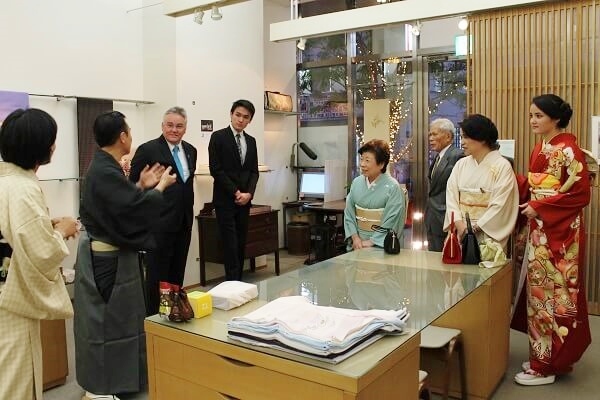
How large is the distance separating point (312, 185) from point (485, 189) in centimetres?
409

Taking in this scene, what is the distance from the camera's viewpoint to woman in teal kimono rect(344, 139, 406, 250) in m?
3.48

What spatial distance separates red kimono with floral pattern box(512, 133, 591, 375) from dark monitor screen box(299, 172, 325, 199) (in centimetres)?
412

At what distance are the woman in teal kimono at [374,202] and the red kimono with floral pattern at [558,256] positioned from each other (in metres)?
0.81

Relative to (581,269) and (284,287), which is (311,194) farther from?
(284,287)

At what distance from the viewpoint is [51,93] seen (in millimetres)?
4672

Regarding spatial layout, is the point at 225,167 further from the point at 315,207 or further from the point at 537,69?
the point at 537,69

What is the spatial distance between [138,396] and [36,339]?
1187 millimetres

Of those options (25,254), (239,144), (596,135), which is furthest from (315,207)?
(25,254)

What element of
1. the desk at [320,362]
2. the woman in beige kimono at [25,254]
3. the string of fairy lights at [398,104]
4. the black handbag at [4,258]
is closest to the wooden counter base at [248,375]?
the desk at [320,362]

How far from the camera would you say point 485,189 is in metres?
3.33

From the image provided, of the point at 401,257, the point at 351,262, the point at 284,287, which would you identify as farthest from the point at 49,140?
the point at 401,257

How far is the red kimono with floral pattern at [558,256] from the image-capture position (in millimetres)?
3061

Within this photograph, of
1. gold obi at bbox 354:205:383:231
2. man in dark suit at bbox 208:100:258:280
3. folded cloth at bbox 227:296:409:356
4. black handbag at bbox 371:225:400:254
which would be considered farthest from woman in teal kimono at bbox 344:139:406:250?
folded cloth at bbox 227:296:409:356

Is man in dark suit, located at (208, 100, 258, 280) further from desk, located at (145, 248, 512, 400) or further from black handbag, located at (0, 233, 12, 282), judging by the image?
black handbag, located at (0, 233, 12, 282)
